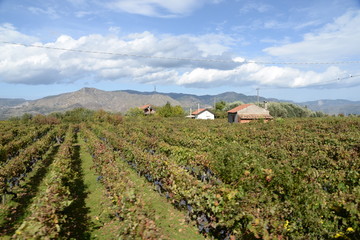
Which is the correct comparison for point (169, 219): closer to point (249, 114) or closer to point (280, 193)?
point (280, 193)

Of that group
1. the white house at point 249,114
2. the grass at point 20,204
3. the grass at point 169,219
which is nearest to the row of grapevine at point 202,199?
the grass at point 169,219

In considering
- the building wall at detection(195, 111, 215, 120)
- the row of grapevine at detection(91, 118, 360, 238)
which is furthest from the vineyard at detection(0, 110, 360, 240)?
the building wall at detection(195, 111, 215, 120)

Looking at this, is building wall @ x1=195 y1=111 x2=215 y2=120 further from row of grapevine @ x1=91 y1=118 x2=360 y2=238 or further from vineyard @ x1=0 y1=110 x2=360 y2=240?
row of grapevine @ x1=91 y1=118 x2=360 y2=238

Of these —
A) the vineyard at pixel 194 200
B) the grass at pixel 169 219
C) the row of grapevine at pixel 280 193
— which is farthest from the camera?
the grass at pixel 169 219

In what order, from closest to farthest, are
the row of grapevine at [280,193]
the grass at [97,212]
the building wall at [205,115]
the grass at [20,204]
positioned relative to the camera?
the row of grapevine at [280,193] → the grass at [97,212] → the grass at [20,204] → the building wall at [205,115]

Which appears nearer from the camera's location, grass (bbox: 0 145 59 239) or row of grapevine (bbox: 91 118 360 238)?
row of grapevine (bbox: 91 118 360 238)

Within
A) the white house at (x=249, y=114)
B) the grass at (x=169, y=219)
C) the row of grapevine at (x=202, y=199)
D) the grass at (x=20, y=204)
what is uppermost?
the white house at (x=249, y=114)

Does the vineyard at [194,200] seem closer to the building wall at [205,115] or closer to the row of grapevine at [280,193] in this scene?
the row of grapevine at [280,193]

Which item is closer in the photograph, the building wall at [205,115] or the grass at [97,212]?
the grass at [97,212]

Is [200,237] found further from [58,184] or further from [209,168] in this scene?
[58,184]

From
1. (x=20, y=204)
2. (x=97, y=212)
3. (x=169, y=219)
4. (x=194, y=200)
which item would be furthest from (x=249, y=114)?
(x=20, y=204)

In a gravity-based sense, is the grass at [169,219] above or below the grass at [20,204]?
above

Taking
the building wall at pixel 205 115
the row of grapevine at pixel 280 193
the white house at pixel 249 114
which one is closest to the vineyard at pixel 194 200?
the row of grapevine at pixel 280 193

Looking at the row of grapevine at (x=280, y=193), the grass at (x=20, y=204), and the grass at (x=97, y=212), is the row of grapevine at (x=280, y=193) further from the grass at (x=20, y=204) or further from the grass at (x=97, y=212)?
the grass at (x=20, y=204)
